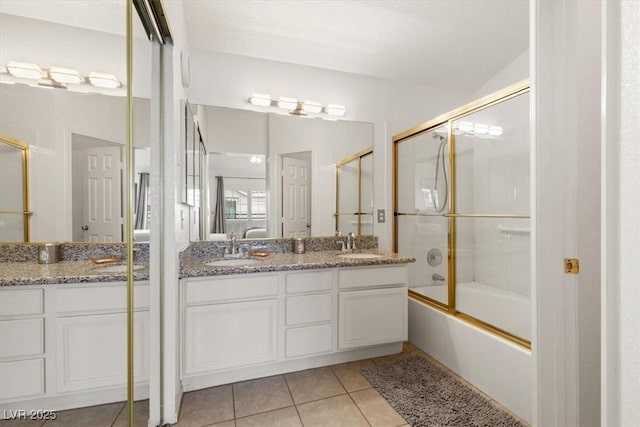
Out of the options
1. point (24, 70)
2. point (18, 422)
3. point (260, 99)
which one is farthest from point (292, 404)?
point (260, 99)

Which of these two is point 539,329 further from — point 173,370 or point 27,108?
point 173,370

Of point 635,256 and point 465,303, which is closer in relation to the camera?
point 635,256

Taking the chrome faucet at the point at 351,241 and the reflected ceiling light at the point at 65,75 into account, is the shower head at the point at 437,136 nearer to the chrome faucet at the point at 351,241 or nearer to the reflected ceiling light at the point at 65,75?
the chrome faucet at the point at 351,241

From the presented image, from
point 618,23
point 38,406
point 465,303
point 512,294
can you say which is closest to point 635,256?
point 618,23

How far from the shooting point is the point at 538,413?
1129 mm

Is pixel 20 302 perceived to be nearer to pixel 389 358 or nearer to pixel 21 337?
pixel 21 337

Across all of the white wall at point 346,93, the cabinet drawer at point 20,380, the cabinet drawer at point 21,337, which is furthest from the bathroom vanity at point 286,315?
the cabinet drawer at point 20,380

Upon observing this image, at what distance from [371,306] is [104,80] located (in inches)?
78.5

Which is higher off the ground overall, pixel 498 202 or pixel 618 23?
pixel 618 23

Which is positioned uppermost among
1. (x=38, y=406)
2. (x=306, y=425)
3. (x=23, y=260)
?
(x=23, y=260)

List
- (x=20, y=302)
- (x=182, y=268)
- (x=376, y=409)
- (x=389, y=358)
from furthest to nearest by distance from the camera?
1. (x=389, y=358)
2. (x=182, y=268)
3. (x=376, y=409)
4. (x=20, y=302)

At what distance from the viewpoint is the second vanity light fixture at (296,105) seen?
8.20ft

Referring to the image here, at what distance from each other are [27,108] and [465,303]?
8.66ft

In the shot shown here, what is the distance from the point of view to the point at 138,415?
1.32m
